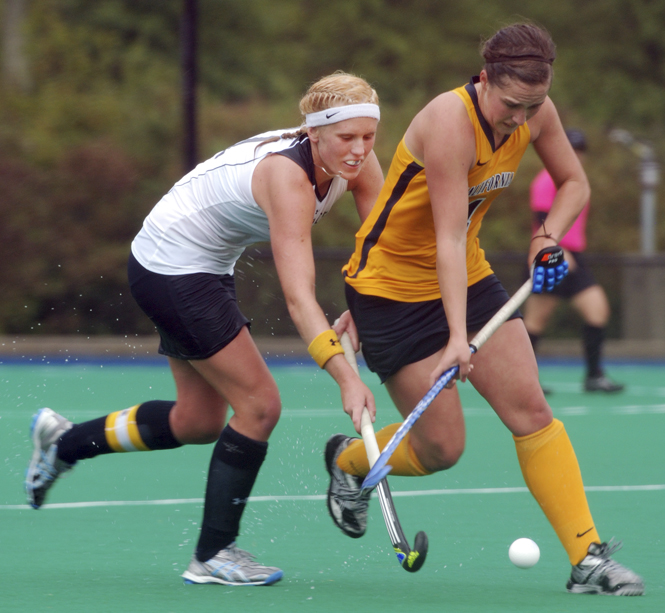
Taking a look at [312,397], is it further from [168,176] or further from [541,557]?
[168,176]

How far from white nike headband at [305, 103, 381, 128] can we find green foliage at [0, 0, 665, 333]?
240 centimetres

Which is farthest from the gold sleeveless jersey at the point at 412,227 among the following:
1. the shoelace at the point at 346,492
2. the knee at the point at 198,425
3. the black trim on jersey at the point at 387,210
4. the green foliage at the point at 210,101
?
the green foliage at the point at 210,101

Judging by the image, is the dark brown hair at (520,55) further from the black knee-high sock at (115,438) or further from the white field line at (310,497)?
the white field line at (310,497)

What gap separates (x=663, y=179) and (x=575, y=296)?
25.1ft

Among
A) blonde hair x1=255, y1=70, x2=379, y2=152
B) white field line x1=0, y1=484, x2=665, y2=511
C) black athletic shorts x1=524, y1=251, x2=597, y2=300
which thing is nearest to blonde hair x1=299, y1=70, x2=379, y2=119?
blonde hair x1=255, y1=70, x2=379, y2=152

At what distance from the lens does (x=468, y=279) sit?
3.79 metres

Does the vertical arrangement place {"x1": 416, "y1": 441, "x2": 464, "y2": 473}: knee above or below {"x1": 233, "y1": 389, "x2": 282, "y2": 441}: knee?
below

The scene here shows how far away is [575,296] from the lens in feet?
28.0

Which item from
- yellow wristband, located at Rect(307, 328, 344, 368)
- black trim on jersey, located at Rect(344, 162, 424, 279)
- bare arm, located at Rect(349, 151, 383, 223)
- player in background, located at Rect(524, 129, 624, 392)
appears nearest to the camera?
yellow wristband, located at Rect(307, 328, 344, 368)

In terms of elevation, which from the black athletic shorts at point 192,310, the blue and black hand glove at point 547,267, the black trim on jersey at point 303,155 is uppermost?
the black trim on jersey at point 303,155

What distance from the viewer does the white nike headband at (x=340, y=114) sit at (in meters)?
3.48

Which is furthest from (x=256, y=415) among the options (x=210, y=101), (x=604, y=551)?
(x=210, y=101)

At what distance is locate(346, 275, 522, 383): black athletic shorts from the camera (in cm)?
373

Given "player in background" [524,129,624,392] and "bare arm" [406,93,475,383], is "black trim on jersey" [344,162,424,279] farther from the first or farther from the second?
"player in background" [524,129,624,392]
